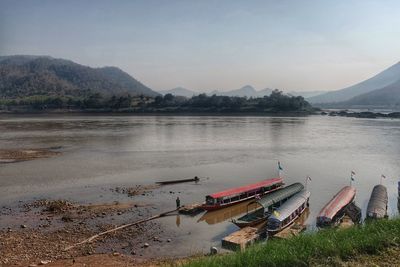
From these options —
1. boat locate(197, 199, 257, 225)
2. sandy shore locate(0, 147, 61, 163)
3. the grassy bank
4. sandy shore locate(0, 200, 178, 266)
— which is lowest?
boat locate(197, 199, 257, 225)

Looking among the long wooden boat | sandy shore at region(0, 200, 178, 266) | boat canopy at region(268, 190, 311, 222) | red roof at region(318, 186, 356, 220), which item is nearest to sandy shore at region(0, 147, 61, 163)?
sandy shore at region(0, 200, 178, 266)

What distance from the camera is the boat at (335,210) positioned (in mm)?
25722

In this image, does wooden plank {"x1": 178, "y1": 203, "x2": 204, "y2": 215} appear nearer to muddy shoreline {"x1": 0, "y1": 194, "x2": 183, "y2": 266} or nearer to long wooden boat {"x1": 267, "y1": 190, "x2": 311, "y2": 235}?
muddy shoreline {"x1": 0, "y1": 194, "x2": 183, "y2": 266}

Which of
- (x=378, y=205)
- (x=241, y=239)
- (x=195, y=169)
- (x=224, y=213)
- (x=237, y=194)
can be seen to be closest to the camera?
(x=241, y=239)

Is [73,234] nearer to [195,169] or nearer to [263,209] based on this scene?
[263,209]

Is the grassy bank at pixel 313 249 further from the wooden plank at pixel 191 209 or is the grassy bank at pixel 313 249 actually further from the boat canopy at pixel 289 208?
the wooden plank at pixel 191 209

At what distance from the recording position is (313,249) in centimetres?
1099

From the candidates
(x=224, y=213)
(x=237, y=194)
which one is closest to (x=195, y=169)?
(x=237, y=194)

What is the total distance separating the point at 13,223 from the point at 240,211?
17042 mm

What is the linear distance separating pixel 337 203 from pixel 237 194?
823 cm

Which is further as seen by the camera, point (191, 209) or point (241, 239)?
point (191, 209)

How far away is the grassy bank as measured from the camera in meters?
10.5

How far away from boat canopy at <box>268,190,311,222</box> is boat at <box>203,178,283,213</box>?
477cm

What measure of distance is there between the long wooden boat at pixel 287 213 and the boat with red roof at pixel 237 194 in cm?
477
